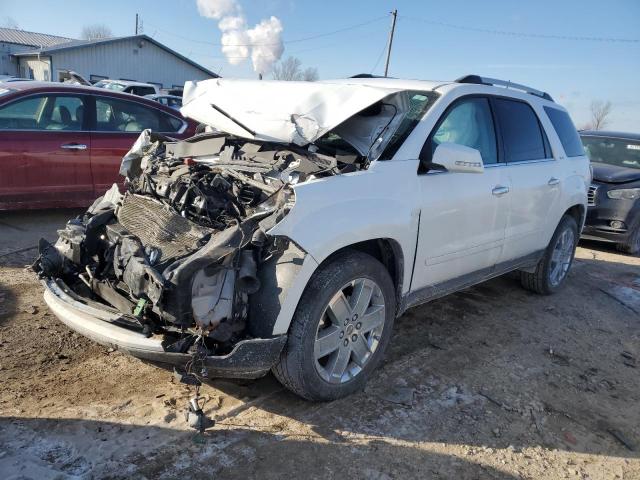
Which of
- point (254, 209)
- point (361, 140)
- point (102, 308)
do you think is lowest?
point (102, 308)

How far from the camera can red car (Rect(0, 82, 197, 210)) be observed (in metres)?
5.71

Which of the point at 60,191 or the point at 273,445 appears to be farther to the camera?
the point at 60,191

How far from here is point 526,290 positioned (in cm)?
563

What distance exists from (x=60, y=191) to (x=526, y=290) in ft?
17.4

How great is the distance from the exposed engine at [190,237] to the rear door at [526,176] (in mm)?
1639

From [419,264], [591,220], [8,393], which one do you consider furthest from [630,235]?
[8,393]

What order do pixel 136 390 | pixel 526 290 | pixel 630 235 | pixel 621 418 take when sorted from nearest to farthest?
pixel 136 390, pixel 621 418, pixel 526 290, pixel 630 235

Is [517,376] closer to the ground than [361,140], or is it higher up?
closer to the ground

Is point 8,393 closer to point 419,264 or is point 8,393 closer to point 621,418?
point 419,264

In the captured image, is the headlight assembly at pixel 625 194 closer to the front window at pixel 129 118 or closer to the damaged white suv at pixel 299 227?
the damaged white suv at pixel 299 227

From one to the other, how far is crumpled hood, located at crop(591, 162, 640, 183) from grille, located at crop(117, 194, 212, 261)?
6959 mm

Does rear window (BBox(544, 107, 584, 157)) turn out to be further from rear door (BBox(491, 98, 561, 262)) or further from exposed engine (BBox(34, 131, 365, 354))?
exposed engine (BBox(34, 131, 365, 354))

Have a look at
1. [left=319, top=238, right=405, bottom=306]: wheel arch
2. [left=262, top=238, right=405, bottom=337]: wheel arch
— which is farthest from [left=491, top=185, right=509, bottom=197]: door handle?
[left=262, top=238, right=405, bottom=337]: wheel arch

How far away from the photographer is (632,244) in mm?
7871
